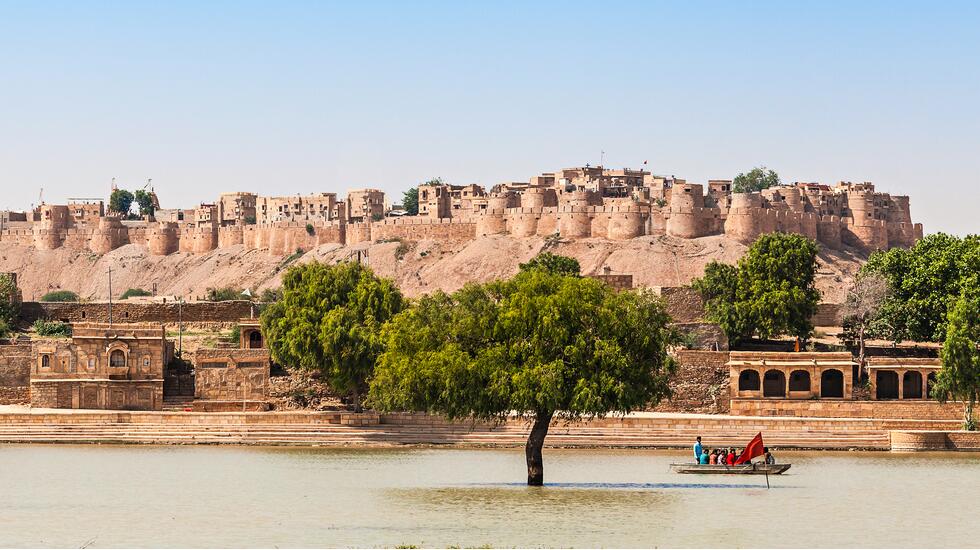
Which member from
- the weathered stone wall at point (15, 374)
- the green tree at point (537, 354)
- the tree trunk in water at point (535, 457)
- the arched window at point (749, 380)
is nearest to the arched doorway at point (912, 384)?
the arched window at point (749, 380)

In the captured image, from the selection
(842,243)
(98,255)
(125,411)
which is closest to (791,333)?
(125,411)

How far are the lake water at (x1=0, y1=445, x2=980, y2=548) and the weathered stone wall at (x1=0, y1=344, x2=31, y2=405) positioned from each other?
9.70 m

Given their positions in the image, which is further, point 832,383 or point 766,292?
point 766,292

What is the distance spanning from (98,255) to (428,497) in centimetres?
9457

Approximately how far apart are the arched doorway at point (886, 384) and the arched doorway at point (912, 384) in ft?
0.99

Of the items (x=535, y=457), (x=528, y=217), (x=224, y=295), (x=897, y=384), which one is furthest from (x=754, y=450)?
(x=528, y=217)

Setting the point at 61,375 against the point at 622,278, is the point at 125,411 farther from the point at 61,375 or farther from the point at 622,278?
the point at 622,278

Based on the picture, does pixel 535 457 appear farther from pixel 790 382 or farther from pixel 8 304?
pixel 8 304

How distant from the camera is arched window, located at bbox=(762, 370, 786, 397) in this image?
6150 centimetres

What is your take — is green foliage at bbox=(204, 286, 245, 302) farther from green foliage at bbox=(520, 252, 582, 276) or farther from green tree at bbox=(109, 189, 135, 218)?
green tree at bbox=(109, 189, 135, 218)

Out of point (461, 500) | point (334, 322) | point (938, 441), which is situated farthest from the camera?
point (334, 322)

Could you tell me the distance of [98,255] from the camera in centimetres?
13012

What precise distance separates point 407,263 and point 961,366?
59.1m

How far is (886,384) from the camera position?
62062 millimetres
